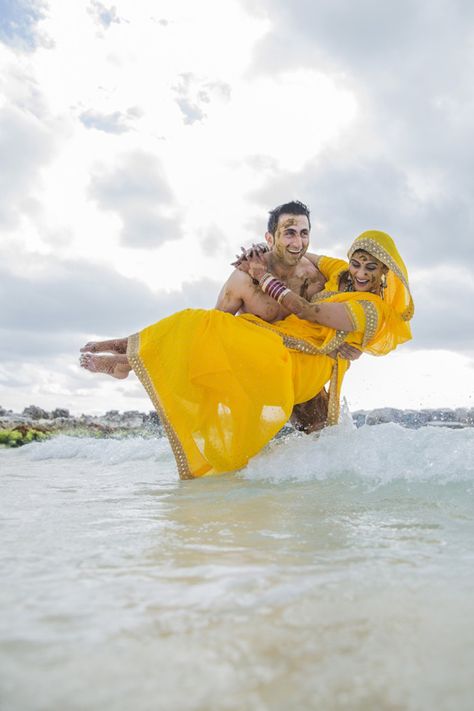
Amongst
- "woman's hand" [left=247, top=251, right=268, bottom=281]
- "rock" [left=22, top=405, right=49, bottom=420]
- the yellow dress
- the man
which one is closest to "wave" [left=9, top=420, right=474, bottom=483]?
the yellow dress

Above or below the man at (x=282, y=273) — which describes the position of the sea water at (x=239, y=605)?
below

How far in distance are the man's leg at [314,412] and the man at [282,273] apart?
505mm

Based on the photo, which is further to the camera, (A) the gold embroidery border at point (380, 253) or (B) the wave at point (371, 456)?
(A) the gold embroidery border at point (380, 253)

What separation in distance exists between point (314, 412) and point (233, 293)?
128 cm

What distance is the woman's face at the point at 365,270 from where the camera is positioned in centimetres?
482

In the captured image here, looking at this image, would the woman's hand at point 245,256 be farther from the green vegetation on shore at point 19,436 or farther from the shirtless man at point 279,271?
the green vegetation on shore at point 19,436

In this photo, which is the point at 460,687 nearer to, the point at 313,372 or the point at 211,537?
the point at 211,537

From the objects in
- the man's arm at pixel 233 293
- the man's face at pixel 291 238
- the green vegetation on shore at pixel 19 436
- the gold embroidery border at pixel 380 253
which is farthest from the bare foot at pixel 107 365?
the green vegetation on shore at pixel 19 436

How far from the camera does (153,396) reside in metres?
4.69

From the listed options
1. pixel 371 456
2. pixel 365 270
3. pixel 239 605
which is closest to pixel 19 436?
pixel 365 270

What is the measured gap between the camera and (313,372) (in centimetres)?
495

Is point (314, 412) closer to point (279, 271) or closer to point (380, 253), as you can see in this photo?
point (279, 271)

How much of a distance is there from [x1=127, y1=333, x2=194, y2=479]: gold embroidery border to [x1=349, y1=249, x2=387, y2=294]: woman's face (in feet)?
5.62

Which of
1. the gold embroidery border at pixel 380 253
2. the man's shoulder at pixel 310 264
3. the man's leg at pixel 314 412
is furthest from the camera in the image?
the man's leg at pixel 314 412
